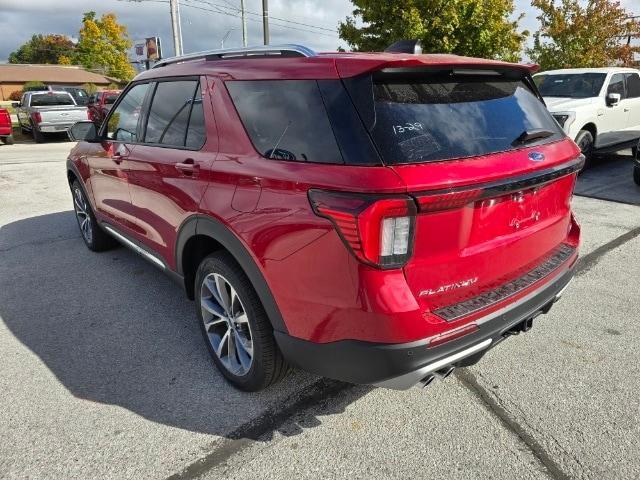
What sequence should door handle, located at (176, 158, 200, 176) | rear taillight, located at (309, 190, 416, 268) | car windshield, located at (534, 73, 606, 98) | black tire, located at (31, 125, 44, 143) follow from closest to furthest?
1. rear taillight, located at (309, 190, 416, 268)
2. door handle, located at (176, 158, 200, 176)
3. car windshield, located at (534, 73, 606, 98)
4. black tire, located at (31, 125, 44, 143)

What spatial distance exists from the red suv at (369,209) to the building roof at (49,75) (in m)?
69.1

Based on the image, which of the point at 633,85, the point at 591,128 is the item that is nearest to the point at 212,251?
the point at 591,128

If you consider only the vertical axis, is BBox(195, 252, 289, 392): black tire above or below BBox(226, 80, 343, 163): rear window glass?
below

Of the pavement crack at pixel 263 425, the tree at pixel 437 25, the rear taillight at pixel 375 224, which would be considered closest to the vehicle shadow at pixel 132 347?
the pavement crack at pixel 263 425

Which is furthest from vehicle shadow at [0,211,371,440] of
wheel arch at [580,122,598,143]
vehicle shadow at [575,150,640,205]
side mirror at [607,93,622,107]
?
side mirror at [607,93,622,107]

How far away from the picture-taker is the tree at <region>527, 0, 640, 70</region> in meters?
17.4

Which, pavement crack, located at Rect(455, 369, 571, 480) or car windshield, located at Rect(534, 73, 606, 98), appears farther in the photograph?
car windshield, located at Rect(534, 73, 606, 98)

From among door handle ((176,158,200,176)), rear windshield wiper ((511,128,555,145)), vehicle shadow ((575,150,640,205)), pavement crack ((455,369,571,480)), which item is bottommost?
pavement crack ((455,369,571,480))

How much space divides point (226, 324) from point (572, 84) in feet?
29.7

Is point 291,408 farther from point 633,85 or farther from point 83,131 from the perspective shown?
point 633,85

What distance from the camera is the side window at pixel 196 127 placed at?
2722mm

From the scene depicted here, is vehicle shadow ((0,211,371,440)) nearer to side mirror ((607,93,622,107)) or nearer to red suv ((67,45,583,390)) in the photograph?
red suv ((67,45,583,390))

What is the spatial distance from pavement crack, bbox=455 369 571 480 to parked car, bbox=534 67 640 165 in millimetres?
6475

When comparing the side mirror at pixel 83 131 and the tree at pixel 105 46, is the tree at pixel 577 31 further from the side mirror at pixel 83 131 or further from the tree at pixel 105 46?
the tree at pixel 105 46
